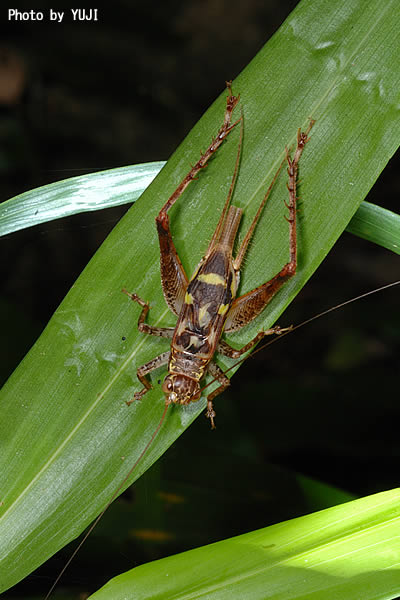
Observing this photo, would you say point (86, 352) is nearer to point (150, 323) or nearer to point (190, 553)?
point (150, 323)

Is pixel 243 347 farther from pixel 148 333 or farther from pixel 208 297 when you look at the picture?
pixel 148 333

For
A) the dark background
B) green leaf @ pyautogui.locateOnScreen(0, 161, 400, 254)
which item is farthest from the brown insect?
the dark background

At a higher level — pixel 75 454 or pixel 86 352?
pixel 86 352

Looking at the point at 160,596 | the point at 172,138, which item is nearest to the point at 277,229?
the point at 160,596

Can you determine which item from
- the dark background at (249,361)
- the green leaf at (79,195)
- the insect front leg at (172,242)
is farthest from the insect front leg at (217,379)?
the green leaf at (79,195)

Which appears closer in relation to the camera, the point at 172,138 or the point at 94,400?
the point at 94,400

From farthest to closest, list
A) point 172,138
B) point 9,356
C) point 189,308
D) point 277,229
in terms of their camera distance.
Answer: point 172,138
point 9,356
point 189,308
point 277,229
